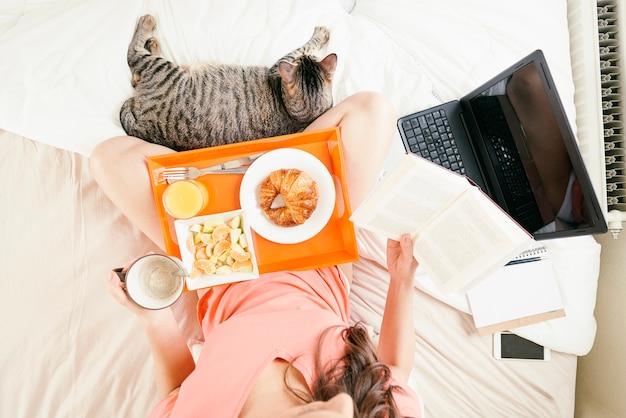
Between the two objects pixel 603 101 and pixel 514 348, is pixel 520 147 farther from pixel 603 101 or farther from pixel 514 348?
pixel 514 348

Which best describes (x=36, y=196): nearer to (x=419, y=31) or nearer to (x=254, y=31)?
(x=254, y=31)

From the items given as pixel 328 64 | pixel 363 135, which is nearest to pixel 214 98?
pixel 328 64

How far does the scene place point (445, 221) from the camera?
2.73 feet

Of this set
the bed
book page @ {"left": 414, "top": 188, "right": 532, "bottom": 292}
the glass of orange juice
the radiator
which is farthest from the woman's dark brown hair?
the radiator

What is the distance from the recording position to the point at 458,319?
4.13 ft

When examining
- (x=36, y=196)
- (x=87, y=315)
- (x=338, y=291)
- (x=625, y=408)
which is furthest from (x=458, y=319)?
(x=36, y=196)

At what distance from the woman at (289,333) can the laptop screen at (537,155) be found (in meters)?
0.30

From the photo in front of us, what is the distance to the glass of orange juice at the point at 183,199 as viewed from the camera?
1.01 metres

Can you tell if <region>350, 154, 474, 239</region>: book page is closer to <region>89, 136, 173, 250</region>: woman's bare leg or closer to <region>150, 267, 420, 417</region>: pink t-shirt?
<region>150, 267, 420, 417</region>: pink t-shirt

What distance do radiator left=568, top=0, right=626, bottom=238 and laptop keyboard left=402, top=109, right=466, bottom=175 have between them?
0.40 metres

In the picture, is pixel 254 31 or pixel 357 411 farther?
pixel 254 31

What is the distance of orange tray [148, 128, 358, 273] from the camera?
1.06 m

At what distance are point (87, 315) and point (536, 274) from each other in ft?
4.54

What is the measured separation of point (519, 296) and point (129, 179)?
1.21 m
